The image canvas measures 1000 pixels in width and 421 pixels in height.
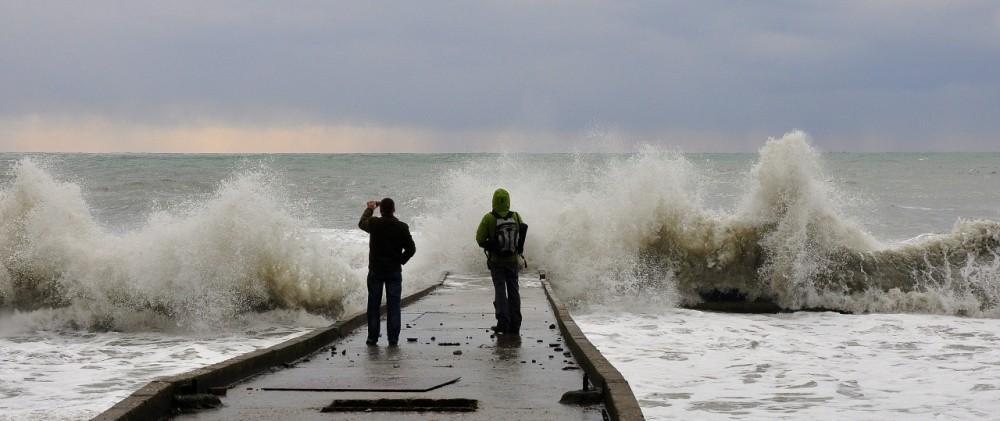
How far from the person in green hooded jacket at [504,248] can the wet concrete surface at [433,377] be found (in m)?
0.25

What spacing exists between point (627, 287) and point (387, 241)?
33.9 ft

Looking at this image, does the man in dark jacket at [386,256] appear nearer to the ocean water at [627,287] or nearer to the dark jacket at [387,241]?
the dark jacket at [387,241]

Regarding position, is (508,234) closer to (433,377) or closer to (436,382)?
(433,377)

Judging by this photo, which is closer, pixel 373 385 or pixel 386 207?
pixel 373 385

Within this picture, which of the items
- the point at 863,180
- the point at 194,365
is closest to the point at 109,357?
the point at 194,365

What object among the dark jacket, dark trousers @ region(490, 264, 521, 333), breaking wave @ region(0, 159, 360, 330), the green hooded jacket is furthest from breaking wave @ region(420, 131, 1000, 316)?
the dark jacket

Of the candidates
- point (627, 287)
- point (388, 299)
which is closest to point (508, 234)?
point (388, 299)

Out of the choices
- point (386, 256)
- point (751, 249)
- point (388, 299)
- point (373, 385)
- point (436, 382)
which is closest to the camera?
point (373, 385)

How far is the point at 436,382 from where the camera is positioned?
767 cm

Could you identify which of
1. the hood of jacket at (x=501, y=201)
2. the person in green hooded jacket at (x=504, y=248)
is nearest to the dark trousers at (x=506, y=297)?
the person in green hooded jacket at (x=504, y=248)

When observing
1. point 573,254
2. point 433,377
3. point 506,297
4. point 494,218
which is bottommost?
point 433,377

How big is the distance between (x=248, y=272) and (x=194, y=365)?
15.9 ft

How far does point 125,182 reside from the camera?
168ft

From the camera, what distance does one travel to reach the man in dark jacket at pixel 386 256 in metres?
9.67
